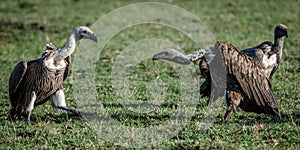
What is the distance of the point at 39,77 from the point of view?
671 centimetres

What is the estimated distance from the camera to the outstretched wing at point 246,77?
6480 mm

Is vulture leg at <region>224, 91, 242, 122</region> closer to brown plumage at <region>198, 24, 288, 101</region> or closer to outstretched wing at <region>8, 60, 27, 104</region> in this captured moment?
brown plumage at <region>198, 24, 288, 101</region>

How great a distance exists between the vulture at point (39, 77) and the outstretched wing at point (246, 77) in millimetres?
1611

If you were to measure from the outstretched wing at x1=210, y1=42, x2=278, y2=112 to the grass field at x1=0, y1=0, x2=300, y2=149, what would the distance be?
0.84 ft

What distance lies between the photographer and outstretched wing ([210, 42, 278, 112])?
255 inches

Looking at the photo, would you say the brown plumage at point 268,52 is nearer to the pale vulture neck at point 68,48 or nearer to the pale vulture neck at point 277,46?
the pale vulture neck at point 277,46

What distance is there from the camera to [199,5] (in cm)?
1506

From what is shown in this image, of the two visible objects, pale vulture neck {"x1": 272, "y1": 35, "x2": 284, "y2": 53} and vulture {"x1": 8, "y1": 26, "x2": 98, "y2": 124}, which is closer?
vulture {"x1": 8, "y1": 26, "x2": 98, "y2": 124}

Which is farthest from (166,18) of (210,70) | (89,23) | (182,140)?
(182,140)

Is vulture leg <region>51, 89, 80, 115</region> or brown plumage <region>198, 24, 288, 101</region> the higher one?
brown plumage <region>198, 24, 288, 101</region>

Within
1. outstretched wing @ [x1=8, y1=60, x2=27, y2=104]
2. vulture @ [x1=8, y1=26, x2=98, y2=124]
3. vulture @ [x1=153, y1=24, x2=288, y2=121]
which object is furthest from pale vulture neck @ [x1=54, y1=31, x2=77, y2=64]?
vulture @ [x1=153, y1=24, x2=288, y2=121]

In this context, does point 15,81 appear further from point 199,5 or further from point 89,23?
point 199,5

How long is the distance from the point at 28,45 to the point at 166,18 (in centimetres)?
364

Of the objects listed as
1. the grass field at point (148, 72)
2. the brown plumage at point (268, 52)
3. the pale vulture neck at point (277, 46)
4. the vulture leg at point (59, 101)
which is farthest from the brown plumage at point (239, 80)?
the vulture leg at point (59, 101)
